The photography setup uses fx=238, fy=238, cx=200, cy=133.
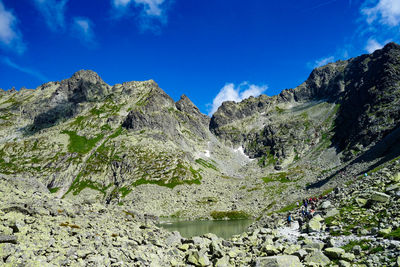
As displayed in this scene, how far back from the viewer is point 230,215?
396 feet

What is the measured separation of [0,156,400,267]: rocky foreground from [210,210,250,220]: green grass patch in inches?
3653

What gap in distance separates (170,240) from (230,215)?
98.9 m

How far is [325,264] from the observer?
1598 cm

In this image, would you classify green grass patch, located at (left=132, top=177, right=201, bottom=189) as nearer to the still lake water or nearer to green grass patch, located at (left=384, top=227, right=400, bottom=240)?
the still lake water

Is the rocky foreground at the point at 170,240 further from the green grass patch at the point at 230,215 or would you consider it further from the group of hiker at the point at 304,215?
the green grass patch at the point at 230,215

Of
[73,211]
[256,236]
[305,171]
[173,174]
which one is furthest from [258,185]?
[73,211]

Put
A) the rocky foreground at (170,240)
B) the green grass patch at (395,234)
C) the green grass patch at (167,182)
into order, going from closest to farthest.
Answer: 1. the rocky foreground at (170,240)
2. the green grass patch at (395,234)
3. the green grass patch at (167,182)

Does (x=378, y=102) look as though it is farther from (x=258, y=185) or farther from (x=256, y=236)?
(x=256, y=236)

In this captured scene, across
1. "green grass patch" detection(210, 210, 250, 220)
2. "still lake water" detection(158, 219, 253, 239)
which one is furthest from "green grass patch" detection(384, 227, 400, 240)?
"green grass patch" detection(210, 210, 250, 220)

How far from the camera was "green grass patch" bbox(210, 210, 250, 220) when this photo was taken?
118537mm

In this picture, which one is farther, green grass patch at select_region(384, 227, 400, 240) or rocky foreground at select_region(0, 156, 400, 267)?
green grass patch at select_region(384, 227, 400, 240)

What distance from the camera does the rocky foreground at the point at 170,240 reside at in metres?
15.5

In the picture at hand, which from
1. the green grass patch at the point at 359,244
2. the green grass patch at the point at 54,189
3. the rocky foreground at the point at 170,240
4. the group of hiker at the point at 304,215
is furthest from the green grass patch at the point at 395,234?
the green grass patch at the point at 54,189

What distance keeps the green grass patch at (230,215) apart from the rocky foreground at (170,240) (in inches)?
3653
